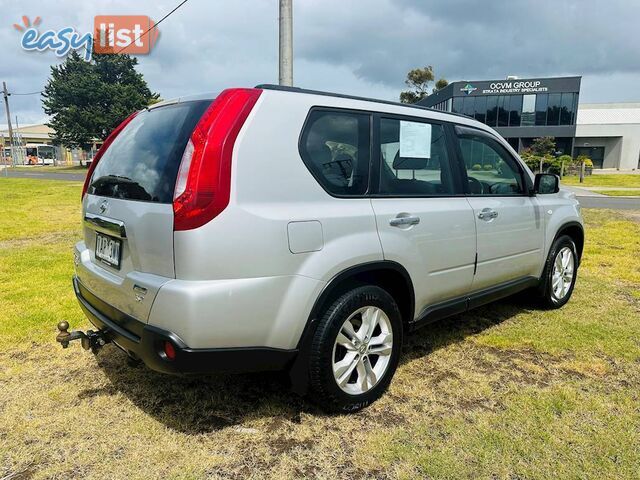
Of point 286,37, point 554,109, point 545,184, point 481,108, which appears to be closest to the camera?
point 545,184

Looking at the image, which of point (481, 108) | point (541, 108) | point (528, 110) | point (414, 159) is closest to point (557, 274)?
point (414, 159)

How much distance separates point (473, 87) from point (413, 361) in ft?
154

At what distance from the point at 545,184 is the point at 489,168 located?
29.3 inches

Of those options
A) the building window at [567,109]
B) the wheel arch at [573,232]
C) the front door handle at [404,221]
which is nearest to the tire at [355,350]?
the front door handle at [404,221]

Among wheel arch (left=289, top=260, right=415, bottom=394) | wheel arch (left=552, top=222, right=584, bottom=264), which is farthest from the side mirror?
wheel arch (left=289, top=260, right=415, bottom=394)

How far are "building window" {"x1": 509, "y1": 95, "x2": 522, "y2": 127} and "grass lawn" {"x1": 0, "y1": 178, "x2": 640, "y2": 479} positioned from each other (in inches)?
1816

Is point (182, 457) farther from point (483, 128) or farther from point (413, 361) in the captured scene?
point (483, 128)

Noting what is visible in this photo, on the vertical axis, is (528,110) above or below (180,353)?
above

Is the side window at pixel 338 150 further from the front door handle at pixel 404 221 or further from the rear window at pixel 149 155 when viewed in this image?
the rear window at pixel 149 155

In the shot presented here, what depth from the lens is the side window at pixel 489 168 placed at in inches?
143

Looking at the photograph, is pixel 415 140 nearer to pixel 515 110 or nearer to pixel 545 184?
pixel 545 184

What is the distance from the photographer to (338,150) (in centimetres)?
270

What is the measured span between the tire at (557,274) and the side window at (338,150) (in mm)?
2577

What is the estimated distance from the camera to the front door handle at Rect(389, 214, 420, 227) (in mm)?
2859
